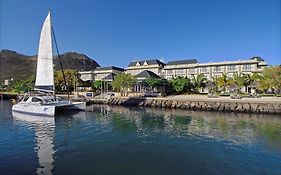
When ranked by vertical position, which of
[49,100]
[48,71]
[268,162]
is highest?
[48,71]

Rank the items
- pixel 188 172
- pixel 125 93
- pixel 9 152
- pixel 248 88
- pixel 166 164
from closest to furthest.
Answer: pixel 188 172
pixel 166 164
pixel 9 152
pixel 125 93
pixel 248 88

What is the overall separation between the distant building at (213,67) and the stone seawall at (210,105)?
159 ft

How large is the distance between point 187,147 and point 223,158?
10.1 ft

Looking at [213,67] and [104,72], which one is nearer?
[213,67]

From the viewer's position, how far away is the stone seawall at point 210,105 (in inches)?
1533

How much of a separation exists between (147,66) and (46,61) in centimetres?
7358

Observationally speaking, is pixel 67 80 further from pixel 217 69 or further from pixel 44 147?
pixel 44 147

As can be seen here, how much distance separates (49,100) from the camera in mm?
36031

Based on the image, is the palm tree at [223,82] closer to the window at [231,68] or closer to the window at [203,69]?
the window at [231,68]

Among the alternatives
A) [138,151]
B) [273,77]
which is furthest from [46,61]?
[273,77]

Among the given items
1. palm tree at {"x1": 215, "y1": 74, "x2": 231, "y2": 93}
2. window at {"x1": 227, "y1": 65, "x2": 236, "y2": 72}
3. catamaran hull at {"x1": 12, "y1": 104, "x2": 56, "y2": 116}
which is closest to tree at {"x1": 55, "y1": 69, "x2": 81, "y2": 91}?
catamaran hull at {"x1": 12, "y1": 104, "x2": 56, "y2": 116}

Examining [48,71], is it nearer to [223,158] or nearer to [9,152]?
[9,152]

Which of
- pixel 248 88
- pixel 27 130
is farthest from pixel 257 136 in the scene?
pixel 248 88

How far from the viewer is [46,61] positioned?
37562mm
